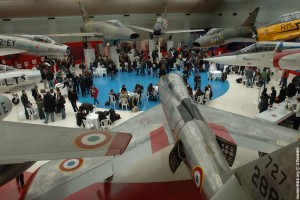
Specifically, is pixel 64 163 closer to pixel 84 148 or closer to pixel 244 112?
pixel 84 148

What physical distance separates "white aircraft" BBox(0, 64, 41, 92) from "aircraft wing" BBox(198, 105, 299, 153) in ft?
30.0

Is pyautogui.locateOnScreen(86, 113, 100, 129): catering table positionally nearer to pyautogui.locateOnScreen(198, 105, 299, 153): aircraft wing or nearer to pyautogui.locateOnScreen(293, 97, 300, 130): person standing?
pyautogui.locateOnScreen(198, 105, 299, 153): aircraft wing

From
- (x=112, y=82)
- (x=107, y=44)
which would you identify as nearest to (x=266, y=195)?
(x=112, y=82)

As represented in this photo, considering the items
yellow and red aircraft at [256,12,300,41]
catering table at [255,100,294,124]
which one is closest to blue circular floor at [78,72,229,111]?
yellow and red aircraft at [256,12,300,41]

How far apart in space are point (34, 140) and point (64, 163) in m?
3.19

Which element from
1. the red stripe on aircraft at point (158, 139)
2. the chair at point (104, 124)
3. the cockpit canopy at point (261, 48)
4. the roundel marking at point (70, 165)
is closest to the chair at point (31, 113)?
the chair at point (104, 124)

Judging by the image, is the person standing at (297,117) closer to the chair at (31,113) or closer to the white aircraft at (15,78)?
the chair at (31,113)

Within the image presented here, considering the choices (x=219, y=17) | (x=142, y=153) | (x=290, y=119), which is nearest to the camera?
(x=142, y=153)

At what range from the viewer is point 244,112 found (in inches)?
495

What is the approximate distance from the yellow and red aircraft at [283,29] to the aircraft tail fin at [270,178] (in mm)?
14913

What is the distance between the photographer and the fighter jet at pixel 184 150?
2.34 metres

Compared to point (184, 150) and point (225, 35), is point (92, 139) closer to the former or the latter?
point (184, 150)

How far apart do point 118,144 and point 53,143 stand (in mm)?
955

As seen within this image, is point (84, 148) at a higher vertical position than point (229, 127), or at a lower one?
higher
